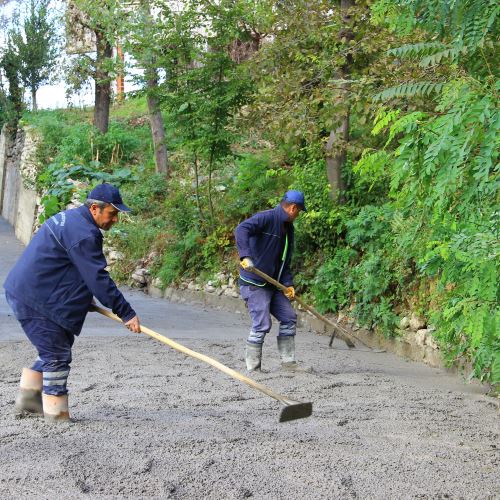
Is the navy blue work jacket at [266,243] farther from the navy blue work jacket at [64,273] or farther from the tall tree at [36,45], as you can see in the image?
the tall tree at [36,45]

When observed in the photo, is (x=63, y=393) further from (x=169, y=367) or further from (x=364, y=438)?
(x=169, y=367)

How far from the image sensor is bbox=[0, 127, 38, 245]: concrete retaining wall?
2566 cm

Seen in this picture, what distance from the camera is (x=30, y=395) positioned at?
21.0ft

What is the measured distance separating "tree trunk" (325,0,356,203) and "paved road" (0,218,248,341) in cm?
279

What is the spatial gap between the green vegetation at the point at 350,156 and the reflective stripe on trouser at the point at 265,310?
1.56 m

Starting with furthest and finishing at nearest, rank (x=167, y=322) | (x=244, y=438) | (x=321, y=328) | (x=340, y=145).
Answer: (x=340, y=145) → (x=167, y=322) → (x=321, y=328) → (x=244, y=438)

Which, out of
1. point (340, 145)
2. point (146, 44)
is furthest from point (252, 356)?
point (146, 44)

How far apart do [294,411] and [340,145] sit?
8.28m

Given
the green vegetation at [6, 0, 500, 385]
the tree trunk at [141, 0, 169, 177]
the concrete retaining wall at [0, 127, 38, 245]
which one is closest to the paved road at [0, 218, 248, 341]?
the green vegetation at [6, 0, 500, 385]

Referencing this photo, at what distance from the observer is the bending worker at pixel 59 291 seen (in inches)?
239

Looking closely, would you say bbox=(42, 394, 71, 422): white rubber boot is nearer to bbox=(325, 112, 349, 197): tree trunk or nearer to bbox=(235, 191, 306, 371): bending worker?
bbox=(235, 191, 306, 371): bending worker

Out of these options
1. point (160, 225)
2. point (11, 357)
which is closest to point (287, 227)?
point (11, 357)

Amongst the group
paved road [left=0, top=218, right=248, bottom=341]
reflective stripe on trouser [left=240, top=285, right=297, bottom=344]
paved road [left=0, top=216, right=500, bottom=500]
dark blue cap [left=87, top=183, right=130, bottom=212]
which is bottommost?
paved road [left=0, top=218, right=248, bottom=341]

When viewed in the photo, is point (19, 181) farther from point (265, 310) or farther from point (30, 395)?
point (30, 395)
